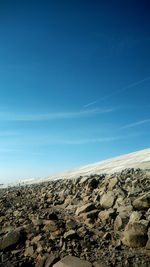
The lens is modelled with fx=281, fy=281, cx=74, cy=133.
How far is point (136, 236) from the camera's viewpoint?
557cm

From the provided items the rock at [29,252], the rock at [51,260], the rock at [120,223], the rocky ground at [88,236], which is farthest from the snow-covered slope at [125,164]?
the rock at [51,260]

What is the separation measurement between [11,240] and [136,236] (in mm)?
2661

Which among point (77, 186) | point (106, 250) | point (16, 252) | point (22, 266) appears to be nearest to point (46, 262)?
point (22, 266)

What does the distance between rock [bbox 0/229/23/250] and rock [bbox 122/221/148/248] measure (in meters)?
2.26

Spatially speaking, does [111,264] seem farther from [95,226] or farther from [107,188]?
[107,188]

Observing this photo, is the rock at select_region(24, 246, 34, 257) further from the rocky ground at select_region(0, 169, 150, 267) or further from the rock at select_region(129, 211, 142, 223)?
the rock at select_region(129, 211, 142, 223)

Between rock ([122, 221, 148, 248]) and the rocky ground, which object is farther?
rock ([122, 221, 148, 248])

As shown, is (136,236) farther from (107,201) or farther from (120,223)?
(107,201)

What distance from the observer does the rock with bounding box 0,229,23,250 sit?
5926mm

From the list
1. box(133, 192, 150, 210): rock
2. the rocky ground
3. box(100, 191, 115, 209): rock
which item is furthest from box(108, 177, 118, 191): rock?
box(133, 192, 150, 210): rock

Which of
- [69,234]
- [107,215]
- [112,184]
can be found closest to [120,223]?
[107,215]

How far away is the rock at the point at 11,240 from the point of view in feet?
19.4

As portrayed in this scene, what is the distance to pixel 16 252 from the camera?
5.61m

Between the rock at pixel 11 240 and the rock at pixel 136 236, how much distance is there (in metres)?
2.26
